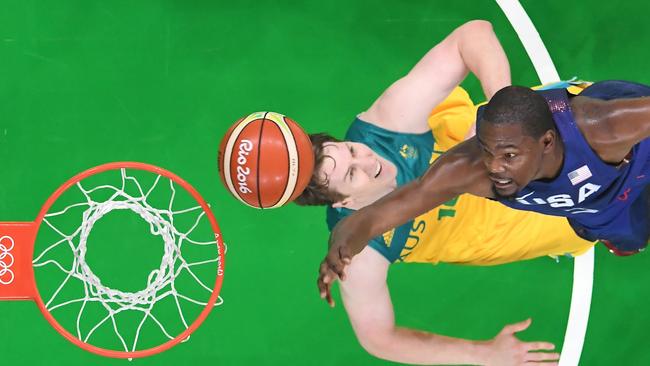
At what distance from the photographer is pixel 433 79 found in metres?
4.57

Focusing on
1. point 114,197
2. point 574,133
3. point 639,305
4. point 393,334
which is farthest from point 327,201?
point 639,305

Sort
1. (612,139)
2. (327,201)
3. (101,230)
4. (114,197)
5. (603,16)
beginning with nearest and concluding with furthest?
(612,139), (327,201), (114,197), (101,230), (603,16)

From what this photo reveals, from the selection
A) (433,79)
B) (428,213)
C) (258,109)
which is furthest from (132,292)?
(433,79)

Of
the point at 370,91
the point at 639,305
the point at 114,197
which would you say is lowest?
the point at 639,305

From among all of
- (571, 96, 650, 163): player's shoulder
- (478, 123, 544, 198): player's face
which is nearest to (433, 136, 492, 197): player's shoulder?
(478, 123, 544, 198): player's face

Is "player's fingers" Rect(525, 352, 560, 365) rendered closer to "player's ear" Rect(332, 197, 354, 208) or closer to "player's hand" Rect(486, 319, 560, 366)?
"player's hand" Rect(486, 319, 560, 366)

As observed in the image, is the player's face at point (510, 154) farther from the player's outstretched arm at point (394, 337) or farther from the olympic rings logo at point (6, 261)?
the olympic rings logo at point (6, 261)

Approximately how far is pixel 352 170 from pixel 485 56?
797 mm

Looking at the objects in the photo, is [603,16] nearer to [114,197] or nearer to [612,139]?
[612,139]

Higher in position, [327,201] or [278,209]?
[327,201]

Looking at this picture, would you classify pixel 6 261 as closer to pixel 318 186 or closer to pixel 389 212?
pixel 318 186

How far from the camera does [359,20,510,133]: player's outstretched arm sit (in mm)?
4543

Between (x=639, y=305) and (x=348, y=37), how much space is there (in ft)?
7.31

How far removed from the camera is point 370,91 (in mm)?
5535
